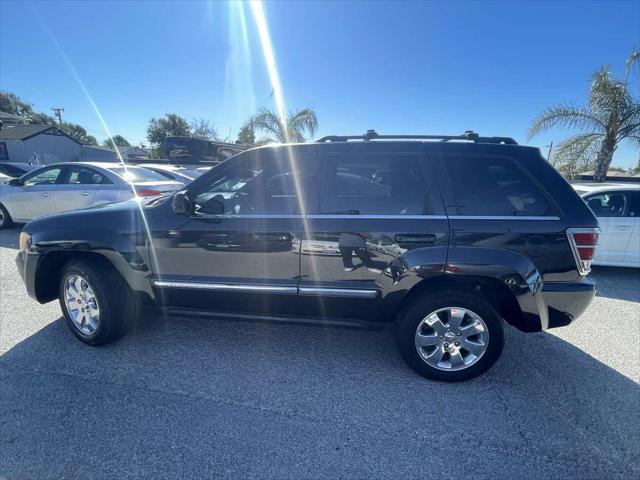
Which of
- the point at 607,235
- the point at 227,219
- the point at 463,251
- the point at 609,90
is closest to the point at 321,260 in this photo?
the point at 227,219

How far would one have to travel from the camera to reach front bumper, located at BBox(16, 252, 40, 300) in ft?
9.75

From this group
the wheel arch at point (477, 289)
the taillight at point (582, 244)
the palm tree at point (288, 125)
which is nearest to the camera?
the taillight at point (582, 244)

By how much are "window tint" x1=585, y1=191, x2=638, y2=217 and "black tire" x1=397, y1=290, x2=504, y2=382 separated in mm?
4169

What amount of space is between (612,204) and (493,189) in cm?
429

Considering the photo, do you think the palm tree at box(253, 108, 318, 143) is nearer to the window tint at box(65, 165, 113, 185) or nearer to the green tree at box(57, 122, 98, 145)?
the window tint at box(65, 165, 113, 185)

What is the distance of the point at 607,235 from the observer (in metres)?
5.03

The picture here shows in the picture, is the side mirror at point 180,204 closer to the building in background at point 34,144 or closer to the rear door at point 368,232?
the rear door at point 368,232

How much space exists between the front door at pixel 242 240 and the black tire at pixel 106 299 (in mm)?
369

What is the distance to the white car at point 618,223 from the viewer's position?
495 centimetres

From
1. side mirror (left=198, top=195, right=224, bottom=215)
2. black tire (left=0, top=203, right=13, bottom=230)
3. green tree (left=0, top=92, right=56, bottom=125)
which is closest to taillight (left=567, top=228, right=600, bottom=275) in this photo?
side mirror (left=198, top=195, right=224, bottom=215)

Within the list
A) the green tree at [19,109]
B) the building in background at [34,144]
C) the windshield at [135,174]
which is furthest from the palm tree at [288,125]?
the green tree at [19,109]

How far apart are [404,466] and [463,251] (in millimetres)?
1451

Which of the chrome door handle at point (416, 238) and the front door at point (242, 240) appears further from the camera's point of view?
the front door at point (242, 240)

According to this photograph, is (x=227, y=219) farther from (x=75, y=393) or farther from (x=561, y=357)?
→ (x=561, y=357)
